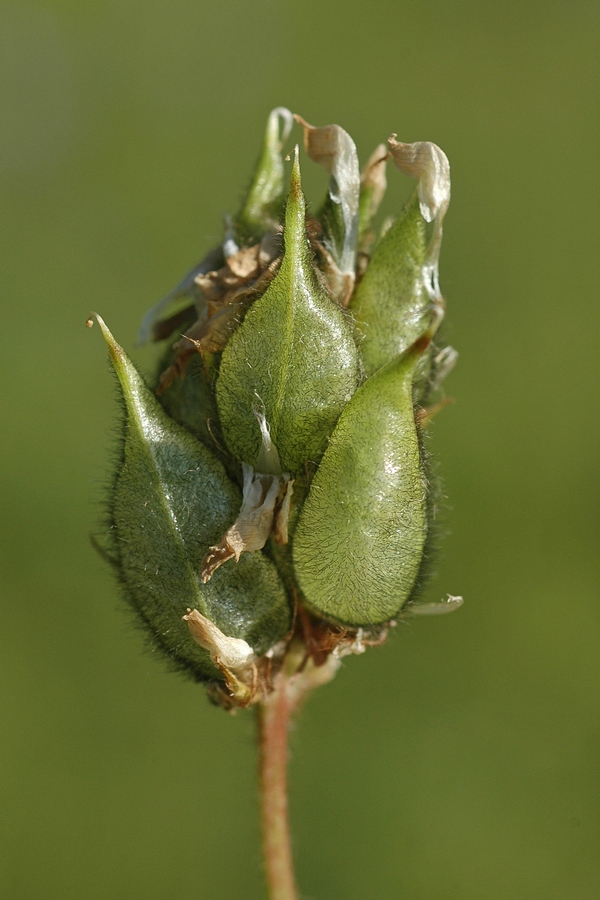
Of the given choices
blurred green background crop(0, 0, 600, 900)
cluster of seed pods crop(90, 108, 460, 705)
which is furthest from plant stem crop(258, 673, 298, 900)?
blurred green background crop(0, 0, 600, 900)

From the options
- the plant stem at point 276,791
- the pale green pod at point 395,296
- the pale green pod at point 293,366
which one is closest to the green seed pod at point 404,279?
the pale green pod at point 395,296

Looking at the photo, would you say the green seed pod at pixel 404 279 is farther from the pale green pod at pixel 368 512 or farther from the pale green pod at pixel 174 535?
the pale green pod at pixel 174 535

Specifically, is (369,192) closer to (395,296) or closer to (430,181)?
(430,181)

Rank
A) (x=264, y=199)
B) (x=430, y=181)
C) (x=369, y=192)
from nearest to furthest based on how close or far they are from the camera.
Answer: (x=430, y=181) → (x=264, y=199) → (x=369, y=192)

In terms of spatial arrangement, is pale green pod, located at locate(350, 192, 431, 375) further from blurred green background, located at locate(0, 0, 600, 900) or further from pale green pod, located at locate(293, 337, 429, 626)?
blurred green background, located at locate(0, 0, 600, 900)

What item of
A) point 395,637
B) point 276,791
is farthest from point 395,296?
point 395,637

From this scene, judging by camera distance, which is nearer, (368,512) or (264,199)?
(368,512)

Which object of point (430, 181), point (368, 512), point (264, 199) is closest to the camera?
point (368, 512)
